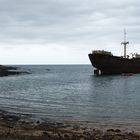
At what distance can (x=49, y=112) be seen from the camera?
1255 inches

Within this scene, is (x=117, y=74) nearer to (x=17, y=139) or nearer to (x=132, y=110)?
(x=132, y=110)

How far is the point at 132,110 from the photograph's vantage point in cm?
3350

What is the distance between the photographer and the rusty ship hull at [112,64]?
98.3m

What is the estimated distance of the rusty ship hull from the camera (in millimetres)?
98312

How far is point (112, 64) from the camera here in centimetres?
10075

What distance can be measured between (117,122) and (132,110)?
25.2ft

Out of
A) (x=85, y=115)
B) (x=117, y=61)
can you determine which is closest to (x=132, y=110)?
(x=85, y=115)

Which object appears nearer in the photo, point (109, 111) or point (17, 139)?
point (17, 139)

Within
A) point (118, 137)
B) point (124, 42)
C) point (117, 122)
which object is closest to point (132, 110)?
point (117, 122)

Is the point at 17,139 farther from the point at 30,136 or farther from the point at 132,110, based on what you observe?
the point at 132,110

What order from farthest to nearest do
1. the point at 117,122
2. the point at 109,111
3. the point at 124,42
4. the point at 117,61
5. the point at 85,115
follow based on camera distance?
the point at 124,42 → the point at 117,61 → the point at 109,111 → the point at 85,115 → the point at 117,122

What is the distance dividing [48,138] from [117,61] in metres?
84.9

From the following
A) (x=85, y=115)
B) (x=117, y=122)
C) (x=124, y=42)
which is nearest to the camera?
(x=117, y=122)

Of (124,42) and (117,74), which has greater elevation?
(124,42)
